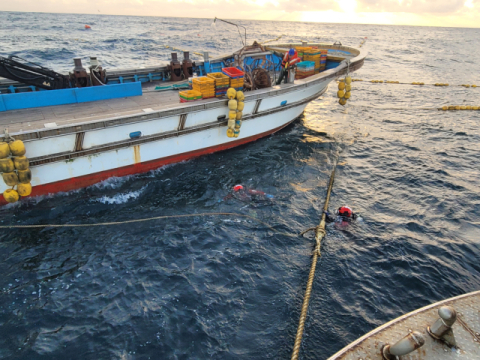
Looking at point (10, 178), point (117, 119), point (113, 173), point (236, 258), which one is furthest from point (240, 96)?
point (10, 178)

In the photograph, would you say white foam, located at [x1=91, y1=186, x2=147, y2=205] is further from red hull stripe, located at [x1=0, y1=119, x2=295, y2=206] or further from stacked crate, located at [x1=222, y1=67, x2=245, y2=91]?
stacked crate, located at [x1=222, y1=67, x2=245, y2=91]

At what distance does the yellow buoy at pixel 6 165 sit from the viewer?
24.3ft

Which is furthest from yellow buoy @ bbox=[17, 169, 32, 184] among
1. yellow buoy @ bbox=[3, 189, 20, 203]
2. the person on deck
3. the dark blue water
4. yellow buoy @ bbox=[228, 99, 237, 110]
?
the person on deck

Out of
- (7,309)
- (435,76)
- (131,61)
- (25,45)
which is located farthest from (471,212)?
(25,45)

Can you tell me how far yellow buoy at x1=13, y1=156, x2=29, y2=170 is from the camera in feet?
25.1

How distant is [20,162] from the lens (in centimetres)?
768

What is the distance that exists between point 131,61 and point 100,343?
108ft

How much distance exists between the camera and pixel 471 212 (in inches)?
385

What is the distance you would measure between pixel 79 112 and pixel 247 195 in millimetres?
6215

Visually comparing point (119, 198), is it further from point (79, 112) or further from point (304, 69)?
point (304, 69)

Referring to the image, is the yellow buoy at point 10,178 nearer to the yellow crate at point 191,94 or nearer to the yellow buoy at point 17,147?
the yellow buoy at point 17,147

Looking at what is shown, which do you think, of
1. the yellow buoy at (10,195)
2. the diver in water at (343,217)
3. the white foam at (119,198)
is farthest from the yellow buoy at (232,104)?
the yellow buoy at (10,195)

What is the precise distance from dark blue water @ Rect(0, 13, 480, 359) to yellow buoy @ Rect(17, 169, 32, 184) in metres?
1.29

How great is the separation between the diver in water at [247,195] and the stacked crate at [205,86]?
3.75 meters
